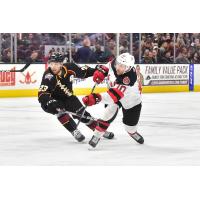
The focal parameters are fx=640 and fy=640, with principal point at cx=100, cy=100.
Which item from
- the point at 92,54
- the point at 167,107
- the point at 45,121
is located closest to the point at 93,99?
the point at 45,121

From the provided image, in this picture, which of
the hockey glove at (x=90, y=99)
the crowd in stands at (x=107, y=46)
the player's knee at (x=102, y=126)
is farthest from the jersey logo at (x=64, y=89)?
the crowd in stands at (x=107, y=46)

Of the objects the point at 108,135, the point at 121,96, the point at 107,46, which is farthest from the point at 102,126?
the point at 107,46

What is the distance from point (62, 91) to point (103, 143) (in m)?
0.76

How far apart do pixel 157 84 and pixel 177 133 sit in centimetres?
1001

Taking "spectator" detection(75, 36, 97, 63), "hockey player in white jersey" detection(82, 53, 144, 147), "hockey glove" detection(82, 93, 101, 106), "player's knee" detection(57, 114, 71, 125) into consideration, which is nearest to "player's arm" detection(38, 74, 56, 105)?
"player's knee" detection(57, 114, 71, 125)

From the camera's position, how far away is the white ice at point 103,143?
20.1 feet

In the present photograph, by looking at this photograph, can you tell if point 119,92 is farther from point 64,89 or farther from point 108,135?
point 108,135

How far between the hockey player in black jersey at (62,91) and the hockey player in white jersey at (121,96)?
0.31 m

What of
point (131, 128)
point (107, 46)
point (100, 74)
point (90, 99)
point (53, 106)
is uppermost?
point (107, 46)

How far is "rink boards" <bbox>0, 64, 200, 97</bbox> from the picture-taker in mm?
15297

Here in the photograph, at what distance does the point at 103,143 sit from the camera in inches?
290

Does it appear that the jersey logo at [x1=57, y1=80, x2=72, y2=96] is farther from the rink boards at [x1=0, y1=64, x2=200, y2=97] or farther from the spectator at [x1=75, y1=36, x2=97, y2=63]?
the spectator at [x1=75, y1=36, x2=97, y2=63]

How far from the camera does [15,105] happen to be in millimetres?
12961

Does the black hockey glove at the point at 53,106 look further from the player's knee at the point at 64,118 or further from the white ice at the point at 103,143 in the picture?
the white ice at the point at 103,143
